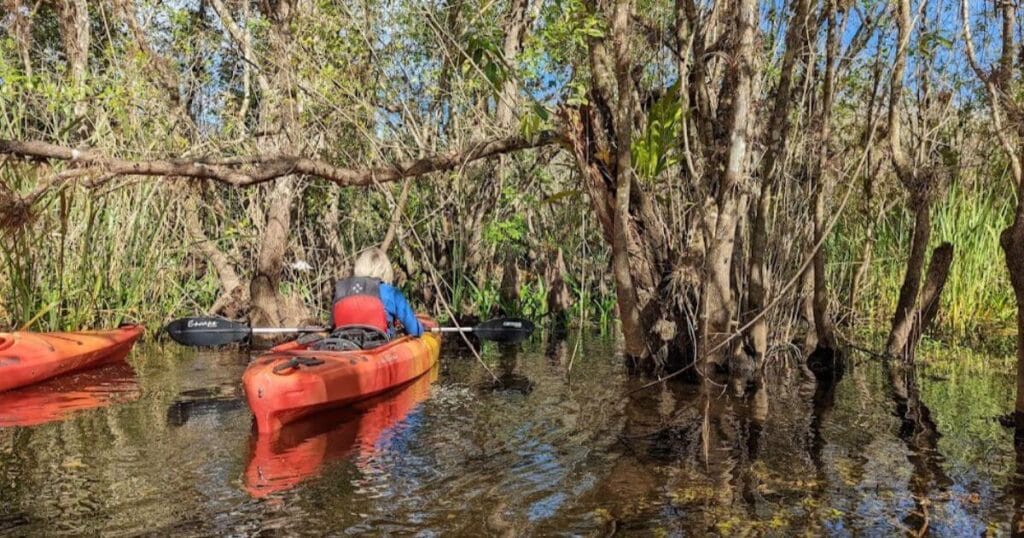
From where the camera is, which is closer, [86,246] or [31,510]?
[31,510]

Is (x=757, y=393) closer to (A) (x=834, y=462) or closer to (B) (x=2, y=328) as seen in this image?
(A) (x=834, y=462)

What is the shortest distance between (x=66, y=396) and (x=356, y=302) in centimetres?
229

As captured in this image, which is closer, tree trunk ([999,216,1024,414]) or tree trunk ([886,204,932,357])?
tree trunk ([999,216,1024,414])

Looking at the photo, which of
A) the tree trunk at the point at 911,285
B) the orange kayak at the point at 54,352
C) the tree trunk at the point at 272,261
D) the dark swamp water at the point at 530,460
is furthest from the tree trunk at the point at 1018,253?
the tree trunk at the point at 272,261

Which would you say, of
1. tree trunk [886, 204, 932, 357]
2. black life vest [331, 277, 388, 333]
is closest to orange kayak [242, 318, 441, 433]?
black life vest [331, 277, 388, 333]

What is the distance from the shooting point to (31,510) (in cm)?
409

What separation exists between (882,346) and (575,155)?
4.09 meters

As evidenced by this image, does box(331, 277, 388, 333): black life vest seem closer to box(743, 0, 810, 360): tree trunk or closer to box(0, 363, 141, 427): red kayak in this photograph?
box(0, 363, 141, 427): red kayak

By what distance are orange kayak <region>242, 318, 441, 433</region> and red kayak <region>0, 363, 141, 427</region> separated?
1366 mm

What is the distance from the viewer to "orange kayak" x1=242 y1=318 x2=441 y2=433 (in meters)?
5.75

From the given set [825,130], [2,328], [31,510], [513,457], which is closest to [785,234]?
[825,130]

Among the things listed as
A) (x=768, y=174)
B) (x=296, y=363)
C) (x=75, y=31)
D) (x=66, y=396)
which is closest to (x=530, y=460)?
(x=296, y=363)

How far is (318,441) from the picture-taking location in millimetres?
5730

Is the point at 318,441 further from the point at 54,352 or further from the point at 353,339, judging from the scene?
the point at 54,352
